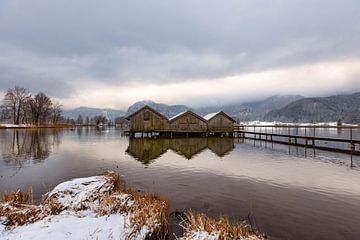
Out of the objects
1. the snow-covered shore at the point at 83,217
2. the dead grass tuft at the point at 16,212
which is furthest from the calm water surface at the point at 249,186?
the dead grass tuft at the point at 16,212

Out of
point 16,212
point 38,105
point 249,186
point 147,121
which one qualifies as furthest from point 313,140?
point 38,105

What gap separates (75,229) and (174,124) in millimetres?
49926

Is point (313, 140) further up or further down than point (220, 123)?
further down

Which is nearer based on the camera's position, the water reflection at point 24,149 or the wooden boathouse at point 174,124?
the water reflection at point 24,149

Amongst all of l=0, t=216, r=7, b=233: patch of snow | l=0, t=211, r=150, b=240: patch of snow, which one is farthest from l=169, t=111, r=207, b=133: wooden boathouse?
l=0, t=216, r=7, b=233: patch of snow

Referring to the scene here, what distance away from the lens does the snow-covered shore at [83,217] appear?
638 cm

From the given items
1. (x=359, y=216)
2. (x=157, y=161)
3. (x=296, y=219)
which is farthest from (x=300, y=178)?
(x=157, y=161)

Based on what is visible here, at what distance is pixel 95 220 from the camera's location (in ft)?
23.6

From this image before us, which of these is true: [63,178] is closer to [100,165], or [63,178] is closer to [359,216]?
[100,165]

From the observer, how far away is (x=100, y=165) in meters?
20.5

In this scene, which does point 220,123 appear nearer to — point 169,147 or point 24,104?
point 169,147

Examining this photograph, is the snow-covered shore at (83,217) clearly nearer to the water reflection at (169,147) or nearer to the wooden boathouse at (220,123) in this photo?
the water reflection at (169,147)

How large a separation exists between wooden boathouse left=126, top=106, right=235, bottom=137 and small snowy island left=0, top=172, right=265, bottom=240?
45.3 metres

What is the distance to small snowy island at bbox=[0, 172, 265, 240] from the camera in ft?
19.7
